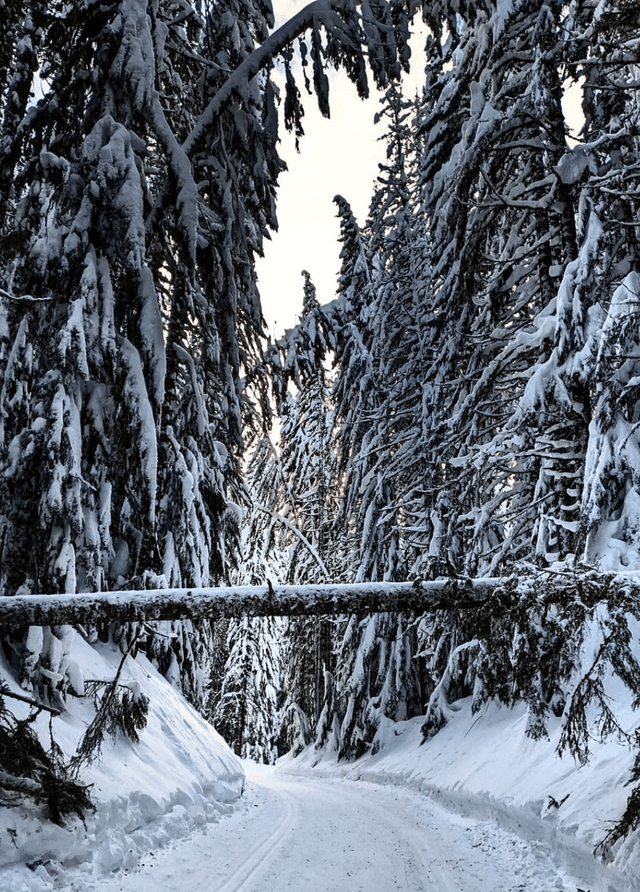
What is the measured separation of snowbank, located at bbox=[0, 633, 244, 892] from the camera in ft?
19.2

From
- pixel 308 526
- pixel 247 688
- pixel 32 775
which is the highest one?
pixel 308 526

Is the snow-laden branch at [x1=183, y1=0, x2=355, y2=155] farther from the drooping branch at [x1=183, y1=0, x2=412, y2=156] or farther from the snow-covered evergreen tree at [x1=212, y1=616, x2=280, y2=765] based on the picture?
the snow-covered evergreen tree at [x1=212, y1=616, x2=280, y2=765]

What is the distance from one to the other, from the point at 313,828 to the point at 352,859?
2354mm

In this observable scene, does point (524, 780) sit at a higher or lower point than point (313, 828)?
higher

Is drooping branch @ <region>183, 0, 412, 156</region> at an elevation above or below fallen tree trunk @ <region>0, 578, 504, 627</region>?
above

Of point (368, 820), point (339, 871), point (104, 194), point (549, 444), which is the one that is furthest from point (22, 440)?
point (368, 820)

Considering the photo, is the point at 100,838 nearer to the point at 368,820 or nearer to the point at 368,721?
the point at 368,820

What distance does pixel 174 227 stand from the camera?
300 inches

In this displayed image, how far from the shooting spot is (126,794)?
25.1 ft

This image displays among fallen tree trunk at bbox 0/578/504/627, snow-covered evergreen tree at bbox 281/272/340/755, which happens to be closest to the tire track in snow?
fallen tree trunk at bbox 0/578/504/627

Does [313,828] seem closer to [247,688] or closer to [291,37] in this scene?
[291,37]

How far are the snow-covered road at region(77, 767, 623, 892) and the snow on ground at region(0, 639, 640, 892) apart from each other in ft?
0.07

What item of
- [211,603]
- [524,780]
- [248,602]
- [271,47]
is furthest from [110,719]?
[271,47]

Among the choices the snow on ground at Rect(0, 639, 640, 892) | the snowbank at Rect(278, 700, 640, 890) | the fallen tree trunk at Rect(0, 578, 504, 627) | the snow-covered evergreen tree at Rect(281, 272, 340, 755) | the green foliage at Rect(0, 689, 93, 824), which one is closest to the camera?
the fallen tree trunk at Rect(0, 578, 504, 627)
